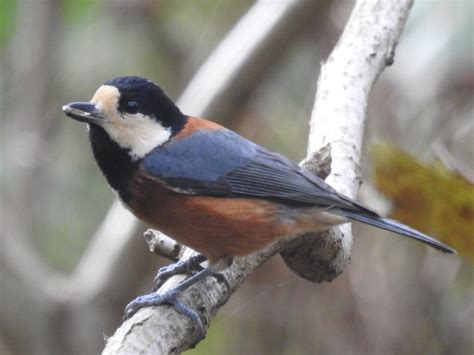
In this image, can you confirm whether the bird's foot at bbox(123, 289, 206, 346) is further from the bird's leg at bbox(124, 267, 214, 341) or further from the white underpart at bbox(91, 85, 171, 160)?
the white underpart at bbox(91, 85, 171, 160)

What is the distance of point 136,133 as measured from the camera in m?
3.06

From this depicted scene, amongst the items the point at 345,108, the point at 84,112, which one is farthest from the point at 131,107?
the point at 345,108

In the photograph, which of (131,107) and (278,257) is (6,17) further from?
(131,107)

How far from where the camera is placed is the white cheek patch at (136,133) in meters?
3.02

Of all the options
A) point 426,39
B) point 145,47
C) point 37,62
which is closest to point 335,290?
point 426,39

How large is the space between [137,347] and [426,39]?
2716 millimetres

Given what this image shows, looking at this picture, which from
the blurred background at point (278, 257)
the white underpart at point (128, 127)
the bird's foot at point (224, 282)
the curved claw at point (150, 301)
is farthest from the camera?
the blurred background at point (278, 257)

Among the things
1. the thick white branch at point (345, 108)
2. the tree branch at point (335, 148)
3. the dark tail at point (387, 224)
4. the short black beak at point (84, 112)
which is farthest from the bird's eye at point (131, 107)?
the dark tail at point (387, 224)

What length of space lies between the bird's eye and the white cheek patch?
14 mm

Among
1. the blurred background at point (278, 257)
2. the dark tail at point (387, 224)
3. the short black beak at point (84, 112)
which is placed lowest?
the blurred background at point (278, 257)

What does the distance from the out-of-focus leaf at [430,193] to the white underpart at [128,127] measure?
796 millimetres

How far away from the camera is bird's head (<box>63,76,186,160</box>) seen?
117 inches

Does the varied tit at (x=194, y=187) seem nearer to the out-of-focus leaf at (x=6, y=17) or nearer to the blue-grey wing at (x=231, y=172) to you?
the blue-grey wing at (x=231, y=172)

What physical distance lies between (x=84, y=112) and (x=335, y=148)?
2.96ft
